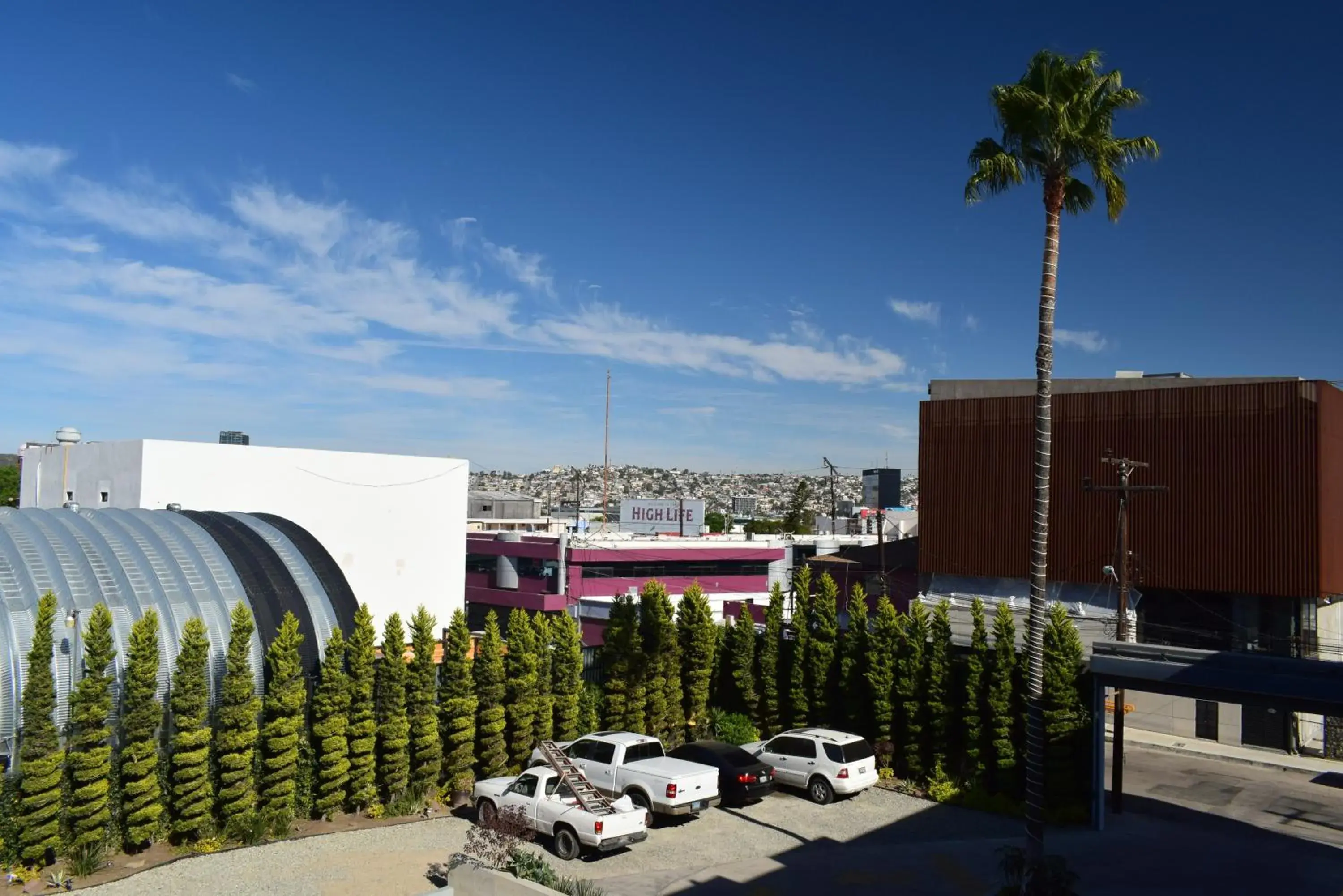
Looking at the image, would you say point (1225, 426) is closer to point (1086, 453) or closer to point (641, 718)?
point (1086, 453)

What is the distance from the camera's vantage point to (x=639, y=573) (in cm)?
7050

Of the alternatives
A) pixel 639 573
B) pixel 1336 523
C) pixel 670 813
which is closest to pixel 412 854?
pixel 670 813

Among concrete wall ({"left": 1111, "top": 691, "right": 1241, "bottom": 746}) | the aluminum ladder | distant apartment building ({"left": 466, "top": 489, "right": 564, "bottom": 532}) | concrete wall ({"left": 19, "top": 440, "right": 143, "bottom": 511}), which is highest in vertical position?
concrete wall ({"left": 19, "top": 440, "right": 143, "bottom": 511})

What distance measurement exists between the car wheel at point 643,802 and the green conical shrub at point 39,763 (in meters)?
10.3

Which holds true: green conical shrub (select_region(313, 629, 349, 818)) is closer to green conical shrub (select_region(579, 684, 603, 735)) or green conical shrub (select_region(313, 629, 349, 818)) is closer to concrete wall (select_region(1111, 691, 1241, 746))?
green conical shrub (select_region(579, 684, 603, 735))

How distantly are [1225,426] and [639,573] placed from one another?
42.4m

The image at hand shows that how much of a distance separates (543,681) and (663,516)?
57769 mm

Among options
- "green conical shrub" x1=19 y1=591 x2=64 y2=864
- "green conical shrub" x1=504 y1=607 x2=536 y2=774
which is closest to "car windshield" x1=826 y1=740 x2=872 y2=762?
"green conical shrub" x1=504 y1=607 x2=536 y2=774

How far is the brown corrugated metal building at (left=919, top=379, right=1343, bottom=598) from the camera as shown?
113 ft

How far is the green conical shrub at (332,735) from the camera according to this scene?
20016 millimetres

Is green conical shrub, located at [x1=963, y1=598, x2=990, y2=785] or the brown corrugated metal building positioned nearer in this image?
green conical shrub, located at [x1=963, y1=598, x2=990, y2=785]

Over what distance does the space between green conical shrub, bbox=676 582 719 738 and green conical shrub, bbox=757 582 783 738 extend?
1.50 metres

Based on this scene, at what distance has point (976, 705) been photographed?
23.1 m

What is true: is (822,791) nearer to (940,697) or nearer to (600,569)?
(940,697)
